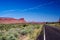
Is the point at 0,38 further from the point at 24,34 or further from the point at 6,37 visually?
the point at 24,34

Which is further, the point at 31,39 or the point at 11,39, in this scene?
the point at 31,39

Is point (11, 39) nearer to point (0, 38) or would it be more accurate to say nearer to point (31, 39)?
point (0, 38)

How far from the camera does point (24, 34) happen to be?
26.1 metres

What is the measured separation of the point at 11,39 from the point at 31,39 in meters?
3.52

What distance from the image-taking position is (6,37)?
17.4 m

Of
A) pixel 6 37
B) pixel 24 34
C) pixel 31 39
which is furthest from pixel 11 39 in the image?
pixel 24 34

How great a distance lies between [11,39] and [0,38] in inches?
38.1

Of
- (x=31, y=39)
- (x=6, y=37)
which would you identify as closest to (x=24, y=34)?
(x=31, y=39)

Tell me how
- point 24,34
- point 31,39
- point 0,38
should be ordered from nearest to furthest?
1. point 0,38
2. point 31,39
3. point 24,34

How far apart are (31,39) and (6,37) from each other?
3.65 m

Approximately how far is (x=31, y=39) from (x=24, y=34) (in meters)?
5.66

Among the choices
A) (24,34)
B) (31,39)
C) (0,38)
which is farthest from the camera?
(24,34)

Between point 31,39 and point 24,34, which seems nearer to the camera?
point 31,39

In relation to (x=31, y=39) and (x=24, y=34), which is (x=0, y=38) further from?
(x=24, y=34)
